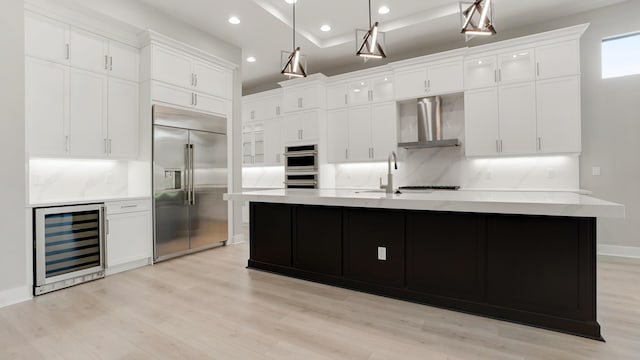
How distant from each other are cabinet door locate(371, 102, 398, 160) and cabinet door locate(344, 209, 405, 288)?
2.72m

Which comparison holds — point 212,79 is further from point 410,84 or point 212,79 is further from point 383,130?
point 410,84

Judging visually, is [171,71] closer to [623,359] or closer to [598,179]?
[623,359]

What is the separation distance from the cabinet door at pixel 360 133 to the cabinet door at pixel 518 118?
2.09 meters

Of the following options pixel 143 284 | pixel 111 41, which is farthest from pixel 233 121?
pixel 143 284

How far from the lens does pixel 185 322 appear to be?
234cm

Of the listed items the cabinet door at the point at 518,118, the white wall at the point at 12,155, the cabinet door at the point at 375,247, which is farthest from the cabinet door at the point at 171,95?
the cabinet door at the point at 518,118

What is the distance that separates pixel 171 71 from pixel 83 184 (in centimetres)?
184

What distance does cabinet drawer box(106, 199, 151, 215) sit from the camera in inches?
140

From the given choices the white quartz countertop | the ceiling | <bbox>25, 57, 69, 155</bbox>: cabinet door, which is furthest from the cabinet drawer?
the ceiling

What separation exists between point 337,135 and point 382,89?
3.88 feet

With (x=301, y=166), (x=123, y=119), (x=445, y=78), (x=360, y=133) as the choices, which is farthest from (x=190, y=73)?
(x=445, y=78)

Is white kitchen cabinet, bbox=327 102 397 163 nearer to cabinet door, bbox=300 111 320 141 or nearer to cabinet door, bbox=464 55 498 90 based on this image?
cabinet door, bbox=300 111 320 141

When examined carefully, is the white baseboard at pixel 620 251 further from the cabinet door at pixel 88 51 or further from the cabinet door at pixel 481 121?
the cabinet door at pixel 88 51

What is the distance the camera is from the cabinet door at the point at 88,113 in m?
3.46
